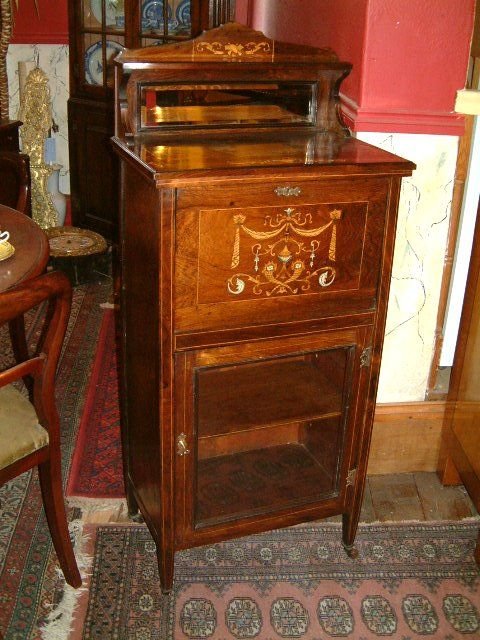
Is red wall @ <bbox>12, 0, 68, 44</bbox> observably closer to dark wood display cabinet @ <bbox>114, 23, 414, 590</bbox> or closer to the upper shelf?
dark wood display cabinet @ <bbox>114, 23, 414, 590</bbox>

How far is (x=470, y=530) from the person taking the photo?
8.01ft

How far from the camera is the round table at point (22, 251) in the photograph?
2.00 metres

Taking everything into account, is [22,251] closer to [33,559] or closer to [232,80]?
[232,80]

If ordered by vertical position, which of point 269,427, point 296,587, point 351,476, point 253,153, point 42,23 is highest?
point 42,23

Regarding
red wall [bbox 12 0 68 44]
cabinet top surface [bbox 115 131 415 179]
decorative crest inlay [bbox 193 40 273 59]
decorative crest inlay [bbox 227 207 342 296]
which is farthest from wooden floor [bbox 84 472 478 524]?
red wall [bbox 12 0 68 44]

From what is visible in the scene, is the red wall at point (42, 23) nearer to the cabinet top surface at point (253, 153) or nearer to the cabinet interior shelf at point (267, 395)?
the cabinet top surface at point (253, 153)

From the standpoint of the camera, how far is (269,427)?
2.08 m

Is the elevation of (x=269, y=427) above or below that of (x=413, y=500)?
above

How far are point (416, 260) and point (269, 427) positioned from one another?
77 cm

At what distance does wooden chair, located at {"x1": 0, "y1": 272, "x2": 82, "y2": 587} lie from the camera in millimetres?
1623

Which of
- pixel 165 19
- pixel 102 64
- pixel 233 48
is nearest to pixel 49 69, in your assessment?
pixel 102 64

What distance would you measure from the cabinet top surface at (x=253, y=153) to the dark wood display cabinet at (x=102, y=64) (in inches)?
92.5

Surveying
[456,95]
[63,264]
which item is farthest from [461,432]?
[63,264]

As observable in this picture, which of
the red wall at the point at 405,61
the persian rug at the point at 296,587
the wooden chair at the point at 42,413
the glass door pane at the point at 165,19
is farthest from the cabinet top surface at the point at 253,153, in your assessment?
the glass door pane at the point at 165,19
